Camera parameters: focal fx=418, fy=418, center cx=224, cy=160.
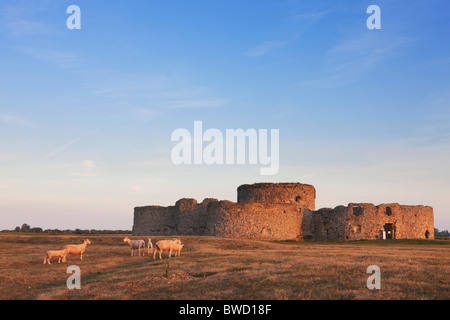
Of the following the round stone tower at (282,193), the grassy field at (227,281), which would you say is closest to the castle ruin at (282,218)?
the round stone tower at (282,193)

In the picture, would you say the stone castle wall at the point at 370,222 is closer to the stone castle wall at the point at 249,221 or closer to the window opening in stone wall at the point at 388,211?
the window opening in stone wall at the point at 388,211

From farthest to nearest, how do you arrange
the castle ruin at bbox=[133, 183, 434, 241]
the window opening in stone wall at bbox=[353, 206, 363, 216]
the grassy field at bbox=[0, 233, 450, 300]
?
the window opening in stone wall at bbox=[353, 206, 363, 216] → the castle ruin at bbox=[133, 183, 434, 241] → the grassy field at bbox=[0, 233, 450, 300]

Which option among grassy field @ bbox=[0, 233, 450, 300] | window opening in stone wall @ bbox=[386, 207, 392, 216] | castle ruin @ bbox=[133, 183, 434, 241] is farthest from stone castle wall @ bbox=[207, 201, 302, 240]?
grassy field @ bbox=[0, 233, 450, 300]

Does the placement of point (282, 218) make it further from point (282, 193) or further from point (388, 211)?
point (388, 211)

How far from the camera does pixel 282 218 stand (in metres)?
43.9

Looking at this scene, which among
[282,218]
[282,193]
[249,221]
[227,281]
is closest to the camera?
[227,281]

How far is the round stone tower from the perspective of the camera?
4912cm

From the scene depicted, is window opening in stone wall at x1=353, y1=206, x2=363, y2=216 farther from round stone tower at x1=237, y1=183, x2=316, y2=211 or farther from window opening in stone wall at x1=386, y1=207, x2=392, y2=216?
round stone tower at x1=237, y1=183, x2=316, y2=211

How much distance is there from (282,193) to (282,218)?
5.69 metres

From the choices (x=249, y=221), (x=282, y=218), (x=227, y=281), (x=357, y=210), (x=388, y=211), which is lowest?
(x=227, y=281)

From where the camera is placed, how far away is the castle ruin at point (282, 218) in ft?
141

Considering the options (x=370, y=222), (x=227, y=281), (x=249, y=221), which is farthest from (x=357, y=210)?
(x=227, y=281)
